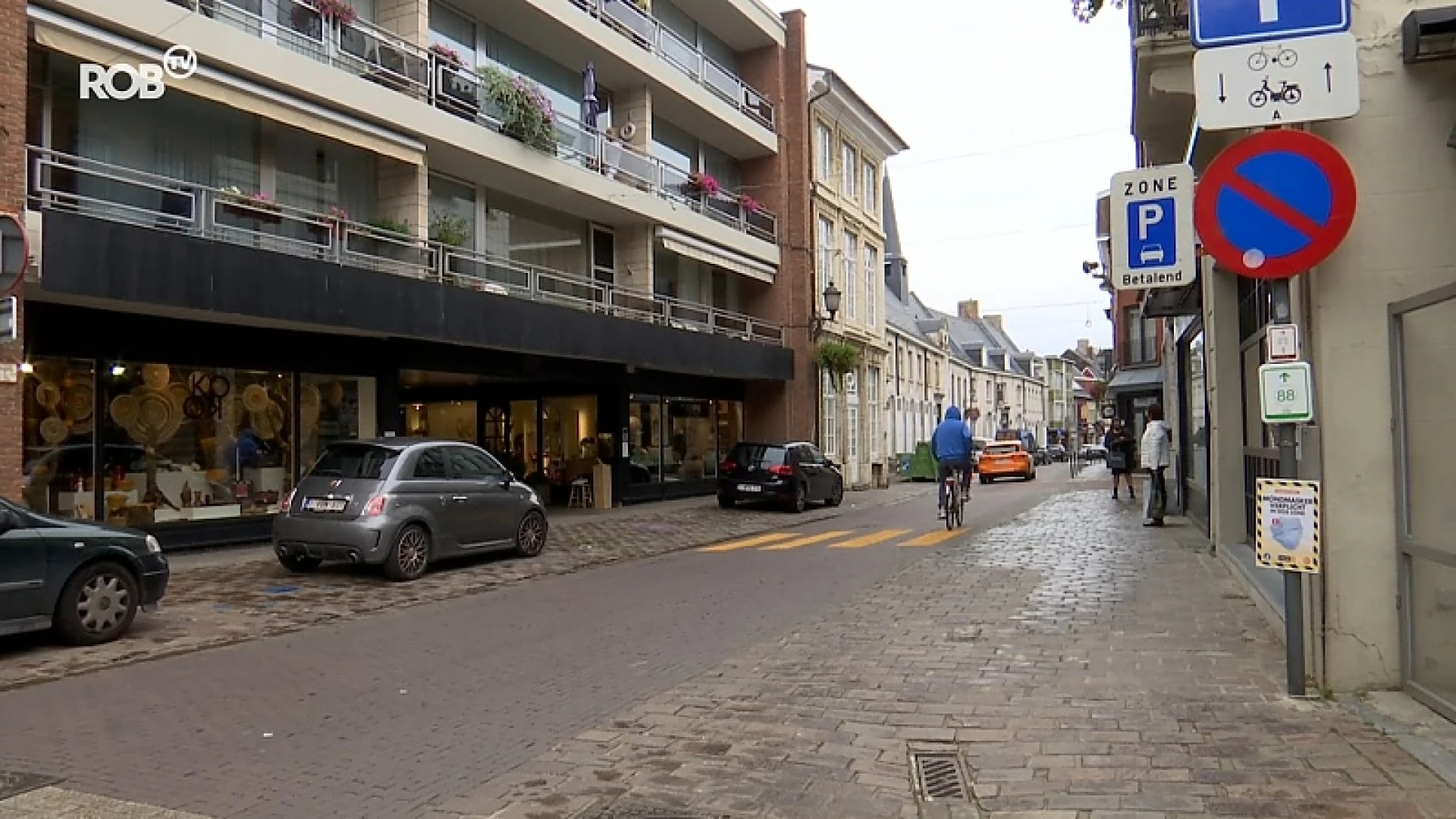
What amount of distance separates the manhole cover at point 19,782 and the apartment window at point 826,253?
25.6 m

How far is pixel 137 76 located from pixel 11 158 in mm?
2208

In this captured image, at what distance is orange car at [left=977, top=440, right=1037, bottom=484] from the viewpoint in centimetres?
3566

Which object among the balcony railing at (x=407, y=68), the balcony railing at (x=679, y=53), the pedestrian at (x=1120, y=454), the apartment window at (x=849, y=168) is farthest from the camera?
the apartment window at (x=849, y=168)

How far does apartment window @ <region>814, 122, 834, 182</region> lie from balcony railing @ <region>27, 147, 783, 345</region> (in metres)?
12.0

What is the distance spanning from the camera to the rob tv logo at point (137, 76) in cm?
1180

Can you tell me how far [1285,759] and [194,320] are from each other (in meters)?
13.3

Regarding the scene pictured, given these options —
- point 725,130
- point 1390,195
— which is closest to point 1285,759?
point 1390,195

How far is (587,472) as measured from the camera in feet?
73.1

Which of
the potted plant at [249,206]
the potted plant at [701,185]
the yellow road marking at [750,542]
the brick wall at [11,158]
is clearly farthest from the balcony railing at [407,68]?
the yellow road marking at [750,542]

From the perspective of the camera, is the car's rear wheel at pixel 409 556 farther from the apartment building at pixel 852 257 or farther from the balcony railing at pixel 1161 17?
the apartment building at pixel 852 257

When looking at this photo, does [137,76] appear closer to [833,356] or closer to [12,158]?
[12,158]

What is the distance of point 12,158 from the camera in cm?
1009

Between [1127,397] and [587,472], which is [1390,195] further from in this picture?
[1127,397]

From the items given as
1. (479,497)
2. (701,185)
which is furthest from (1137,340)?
(479,497)
